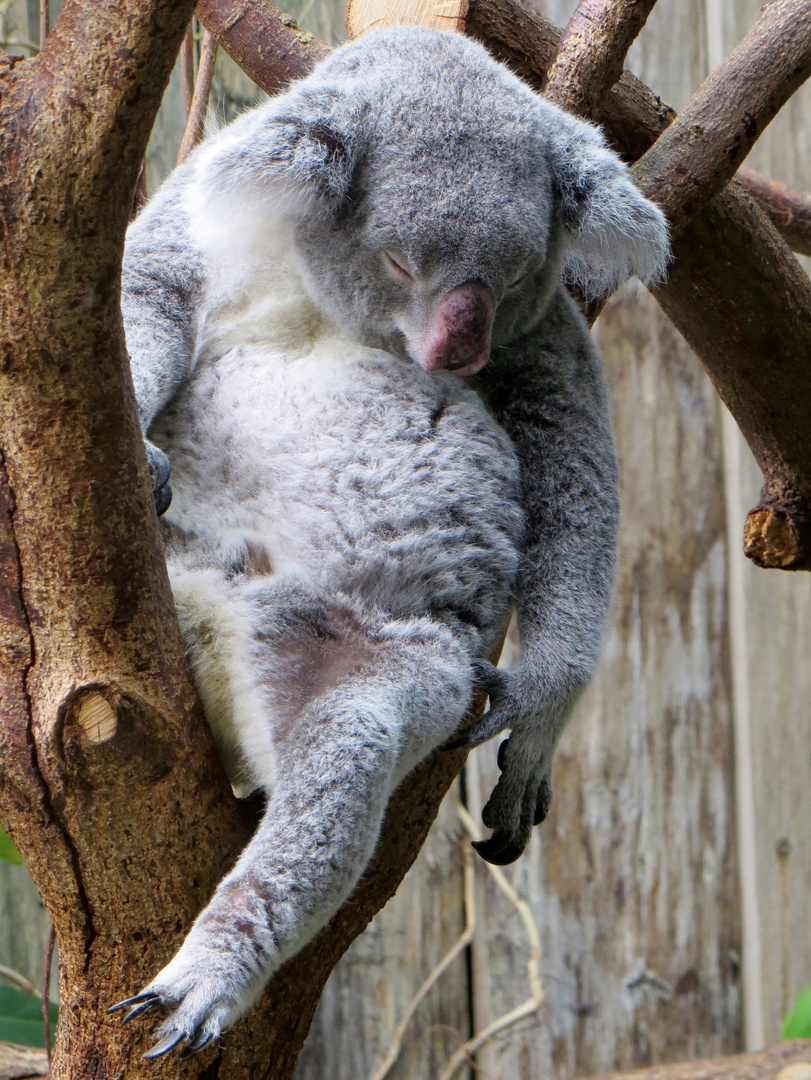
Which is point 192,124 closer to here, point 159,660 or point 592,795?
point 159,660

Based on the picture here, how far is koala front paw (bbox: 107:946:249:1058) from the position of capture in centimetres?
117

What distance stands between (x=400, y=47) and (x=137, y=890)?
49.5 inches

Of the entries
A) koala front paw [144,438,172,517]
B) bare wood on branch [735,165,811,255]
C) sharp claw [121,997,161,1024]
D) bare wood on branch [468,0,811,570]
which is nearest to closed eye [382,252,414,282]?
koala front paw [144,438,172,517]

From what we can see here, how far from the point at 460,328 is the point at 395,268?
0.50 ft

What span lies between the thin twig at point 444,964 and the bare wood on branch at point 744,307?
50.6 inches

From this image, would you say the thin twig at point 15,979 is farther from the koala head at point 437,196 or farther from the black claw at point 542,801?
the koala head at point 437,196

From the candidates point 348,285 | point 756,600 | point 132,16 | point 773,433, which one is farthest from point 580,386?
point 756,600

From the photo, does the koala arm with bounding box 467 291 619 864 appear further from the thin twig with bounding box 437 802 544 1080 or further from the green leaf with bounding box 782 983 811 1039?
the thin twig with bounding box 437 802 544 1080

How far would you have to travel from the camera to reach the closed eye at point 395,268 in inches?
59.0

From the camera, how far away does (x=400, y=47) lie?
1.67m

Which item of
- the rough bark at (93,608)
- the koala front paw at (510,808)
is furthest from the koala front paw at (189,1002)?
the koala front paw at (510,808)

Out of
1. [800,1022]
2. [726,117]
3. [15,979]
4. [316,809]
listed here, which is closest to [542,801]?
[316,809]

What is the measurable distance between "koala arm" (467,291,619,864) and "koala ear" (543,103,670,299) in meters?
0.15

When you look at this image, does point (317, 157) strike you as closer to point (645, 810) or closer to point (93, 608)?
point (93, 608)
